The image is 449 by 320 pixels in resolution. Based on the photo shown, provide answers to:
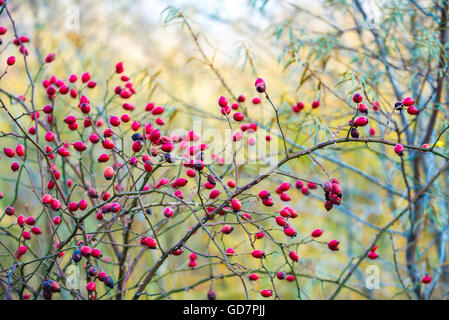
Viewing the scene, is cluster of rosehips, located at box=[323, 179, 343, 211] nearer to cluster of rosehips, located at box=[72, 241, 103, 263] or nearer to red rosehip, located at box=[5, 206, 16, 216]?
cluster of rosehips, located at box=[72, 241, 103, 263]

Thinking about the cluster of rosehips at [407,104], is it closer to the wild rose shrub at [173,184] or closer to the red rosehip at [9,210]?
the wild rose shrub at [173,184]

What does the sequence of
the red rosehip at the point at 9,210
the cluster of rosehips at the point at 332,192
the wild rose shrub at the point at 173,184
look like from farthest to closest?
the red rosehip at the point at 9,210 → the wild rose shrub at the point at 173,184 → the cluster of rosehips at the point at 332,192

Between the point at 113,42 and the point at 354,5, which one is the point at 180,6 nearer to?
the point at 354,5

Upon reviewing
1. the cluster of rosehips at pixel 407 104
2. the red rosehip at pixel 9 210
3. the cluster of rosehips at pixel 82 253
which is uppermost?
the cluster of rosehips at pixel 407 104

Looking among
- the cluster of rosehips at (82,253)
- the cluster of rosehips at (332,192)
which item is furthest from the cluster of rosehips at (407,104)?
the cluster of rosehips at (82,253)

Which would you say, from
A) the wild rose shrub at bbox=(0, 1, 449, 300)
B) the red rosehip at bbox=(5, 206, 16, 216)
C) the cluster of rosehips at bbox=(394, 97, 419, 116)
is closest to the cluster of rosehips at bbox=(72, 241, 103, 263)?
the wild rose shrub at bbox=(0, 1, 449, 300)

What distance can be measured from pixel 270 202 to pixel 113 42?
10.9 ft

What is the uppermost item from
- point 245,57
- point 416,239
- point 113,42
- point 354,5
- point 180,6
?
point 113,42

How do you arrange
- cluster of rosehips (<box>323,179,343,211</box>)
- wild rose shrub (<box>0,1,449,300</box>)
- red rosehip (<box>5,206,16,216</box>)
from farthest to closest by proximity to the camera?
red rosehip (<box>5,206,16,216</box>), wild rose shrub (<box>0,1,449,300</box>), cluster of rosehips (<box>323,179,343,211</box>)

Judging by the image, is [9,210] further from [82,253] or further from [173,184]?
[173,184]

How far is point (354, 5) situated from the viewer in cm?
213

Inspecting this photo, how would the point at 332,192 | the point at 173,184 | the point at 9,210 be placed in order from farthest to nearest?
the point at 173,184 → the point at 9,210 → the point at 332,192

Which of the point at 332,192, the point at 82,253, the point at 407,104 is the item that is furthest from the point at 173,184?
the point at 407,104
